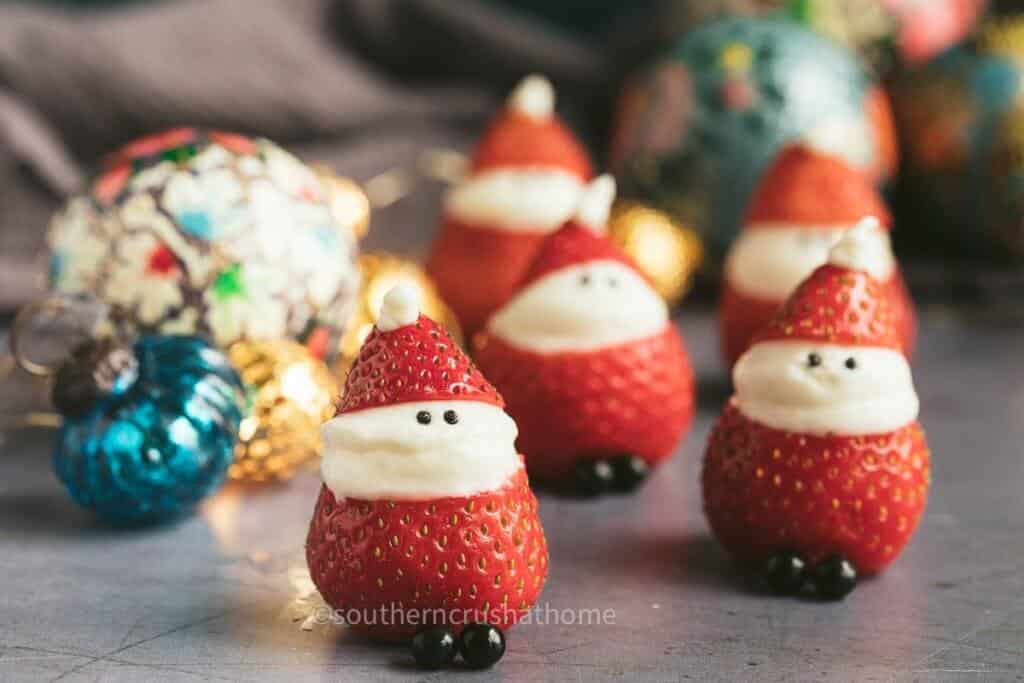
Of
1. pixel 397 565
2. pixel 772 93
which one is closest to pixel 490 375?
pixel 397 565

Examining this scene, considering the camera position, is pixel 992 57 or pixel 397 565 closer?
pixel 397 565

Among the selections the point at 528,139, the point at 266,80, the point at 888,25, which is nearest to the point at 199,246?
the point at 528,139

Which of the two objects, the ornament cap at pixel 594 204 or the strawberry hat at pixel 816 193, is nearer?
the ornament cap at pixel 594 204

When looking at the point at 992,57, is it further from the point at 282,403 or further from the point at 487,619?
the point at 487,619

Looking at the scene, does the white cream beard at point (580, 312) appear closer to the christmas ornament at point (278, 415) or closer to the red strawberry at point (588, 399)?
the red strawberry at point (588, 399)

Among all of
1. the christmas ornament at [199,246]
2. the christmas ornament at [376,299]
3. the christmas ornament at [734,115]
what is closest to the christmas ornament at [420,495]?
the christmas ornament at [199,246]

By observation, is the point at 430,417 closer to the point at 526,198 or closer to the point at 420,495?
the point at 420,495

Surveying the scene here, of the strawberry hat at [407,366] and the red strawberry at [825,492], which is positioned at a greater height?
Result: the strawberry hat at [407,366]
